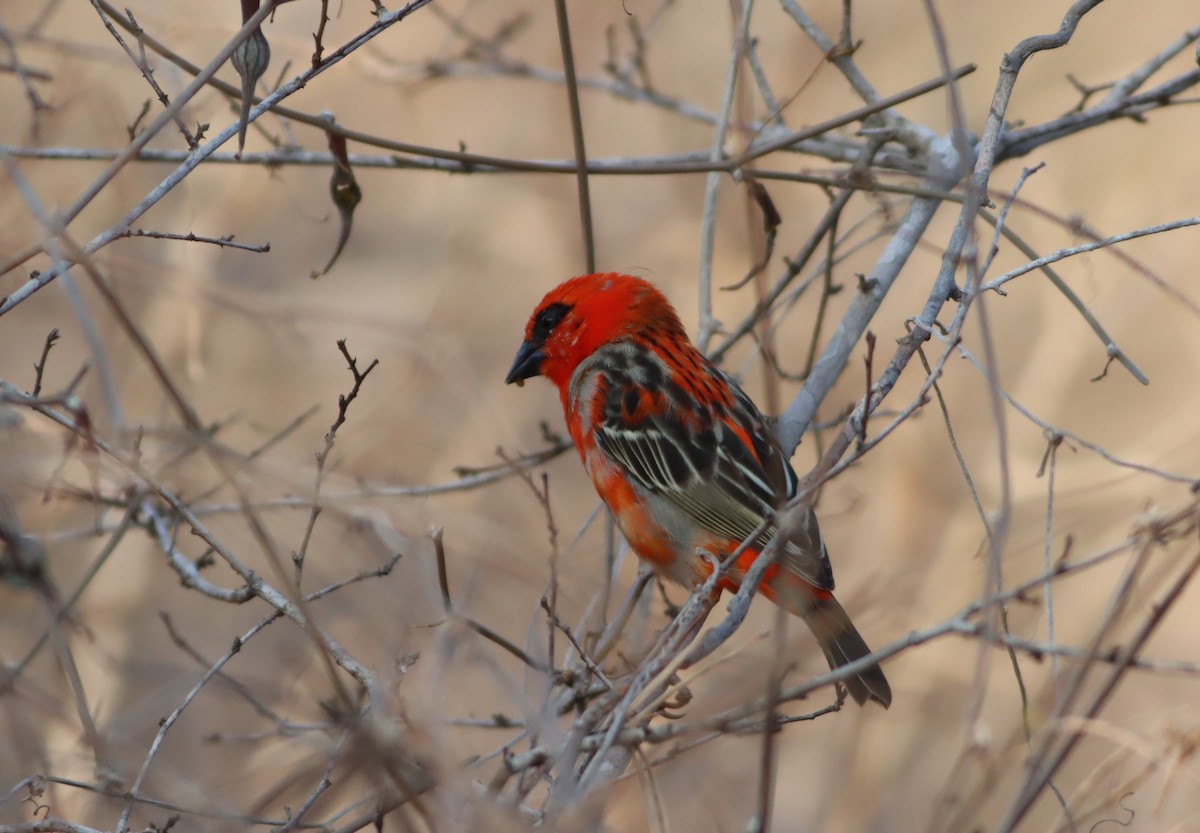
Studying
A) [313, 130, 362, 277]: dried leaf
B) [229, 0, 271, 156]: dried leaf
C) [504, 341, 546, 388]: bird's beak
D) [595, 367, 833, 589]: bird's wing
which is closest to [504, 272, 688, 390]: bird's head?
[504, 341, 546, 388]: bird's beak

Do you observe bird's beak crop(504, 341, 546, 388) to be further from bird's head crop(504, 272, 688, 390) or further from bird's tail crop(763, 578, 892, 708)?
bird's tail crop(763, 578, 892, 708)

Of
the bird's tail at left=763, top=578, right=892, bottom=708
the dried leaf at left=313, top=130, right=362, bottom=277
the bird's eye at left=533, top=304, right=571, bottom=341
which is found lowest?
the bird's tail at left=763, top=578, right=892, bottom=708

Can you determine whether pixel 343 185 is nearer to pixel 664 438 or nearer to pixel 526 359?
pixel 526 359

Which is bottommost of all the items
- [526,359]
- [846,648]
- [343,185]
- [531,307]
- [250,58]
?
[846,648]

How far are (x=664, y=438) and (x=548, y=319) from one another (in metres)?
0.82

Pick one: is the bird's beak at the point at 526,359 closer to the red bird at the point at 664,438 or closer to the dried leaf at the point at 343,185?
the red bird at the point at 664,438

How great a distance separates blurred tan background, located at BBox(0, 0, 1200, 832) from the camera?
16.8 ft

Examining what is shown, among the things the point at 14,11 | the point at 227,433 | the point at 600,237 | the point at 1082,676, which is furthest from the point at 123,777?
the point at 600,237

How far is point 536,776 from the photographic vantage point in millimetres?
2078

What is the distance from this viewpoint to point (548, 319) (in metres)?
5.15

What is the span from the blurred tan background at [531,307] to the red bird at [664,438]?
0.35 m

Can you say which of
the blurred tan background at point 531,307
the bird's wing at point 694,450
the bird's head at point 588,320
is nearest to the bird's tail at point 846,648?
the blurred tan background at point 531,307

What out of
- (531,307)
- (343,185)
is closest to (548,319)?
(343,185)

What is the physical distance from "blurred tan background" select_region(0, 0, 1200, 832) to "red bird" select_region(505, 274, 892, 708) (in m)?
0.35
